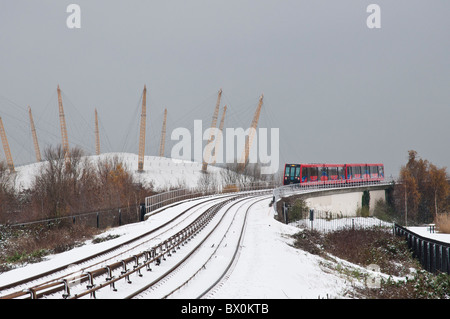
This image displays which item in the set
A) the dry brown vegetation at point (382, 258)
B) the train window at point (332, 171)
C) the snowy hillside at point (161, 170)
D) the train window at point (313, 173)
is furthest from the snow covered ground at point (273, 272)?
the snowy hillside at point (161, 170)

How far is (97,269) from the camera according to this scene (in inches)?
448

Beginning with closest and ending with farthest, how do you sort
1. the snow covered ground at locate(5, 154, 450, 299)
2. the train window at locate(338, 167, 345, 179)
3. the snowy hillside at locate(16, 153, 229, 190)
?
the snow covered ground at locate(5, 154, 450, 299)
the train window at locate(338, 167, 345, 179)
the snowy hillside at locate(16, 153, 229, 190)

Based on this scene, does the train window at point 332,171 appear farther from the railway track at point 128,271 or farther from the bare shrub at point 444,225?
the railway track at point 128,271

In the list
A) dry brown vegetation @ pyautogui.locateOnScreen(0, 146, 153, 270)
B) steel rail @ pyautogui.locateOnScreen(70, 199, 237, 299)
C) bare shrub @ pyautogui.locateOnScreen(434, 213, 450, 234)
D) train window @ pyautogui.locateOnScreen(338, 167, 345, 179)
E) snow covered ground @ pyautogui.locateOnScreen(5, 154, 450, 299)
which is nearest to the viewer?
steel rail @ pyautogui.locateOnScreen(70, 199, 237, 299)

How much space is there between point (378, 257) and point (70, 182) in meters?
28.0

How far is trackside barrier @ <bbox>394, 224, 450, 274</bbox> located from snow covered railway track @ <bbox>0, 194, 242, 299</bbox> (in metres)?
11.5

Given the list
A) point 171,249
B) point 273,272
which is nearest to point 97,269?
point 273,272

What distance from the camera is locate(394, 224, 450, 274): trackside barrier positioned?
18219mm

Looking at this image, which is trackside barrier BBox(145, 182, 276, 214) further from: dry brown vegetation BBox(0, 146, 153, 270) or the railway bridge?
the railway bridge

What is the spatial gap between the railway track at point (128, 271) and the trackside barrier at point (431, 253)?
10016 millimetres

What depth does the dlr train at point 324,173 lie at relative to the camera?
49719 mm

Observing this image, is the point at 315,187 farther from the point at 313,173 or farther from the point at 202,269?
the point at 202,269

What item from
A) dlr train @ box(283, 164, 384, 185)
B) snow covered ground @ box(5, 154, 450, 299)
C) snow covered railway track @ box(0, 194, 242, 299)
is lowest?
snow covered ground @ box(5, 154, 450, 299)

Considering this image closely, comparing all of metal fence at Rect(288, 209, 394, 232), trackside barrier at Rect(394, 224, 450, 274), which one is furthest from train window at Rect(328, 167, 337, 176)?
trackside barrier at Rect(394, 224, 450, 274)
